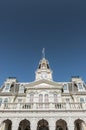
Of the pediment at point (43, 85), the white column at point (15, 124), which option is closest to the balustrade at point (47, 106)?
the white column at point (15, 124)

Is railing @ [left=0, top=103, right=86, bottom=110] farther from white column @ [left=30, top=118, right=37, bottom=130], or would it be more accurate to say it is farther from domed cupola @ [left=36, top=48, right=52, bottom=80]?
domed cupola @ [left=36, top=48, right=52, bottom=80]

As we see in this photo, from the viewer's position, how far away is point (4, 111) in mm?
24125

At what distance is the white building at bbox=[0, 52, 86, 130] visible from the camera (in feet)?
77.2

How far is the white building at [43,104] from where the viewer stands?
23516 millimetres

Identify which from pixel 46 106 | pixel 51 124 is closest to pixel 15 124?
pixel 51 124

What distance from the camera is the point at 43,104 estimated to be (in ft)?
82.8

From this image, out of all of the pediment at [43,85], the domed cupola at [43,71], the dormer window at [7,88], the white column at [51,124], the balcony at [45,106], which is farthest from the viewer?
the domed cupola at [43,71]

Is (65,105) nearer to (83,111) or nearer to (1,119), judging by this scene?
(83,111)

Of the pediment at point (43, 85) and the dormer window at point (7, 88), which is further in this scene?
the dormer window at point (7, 88)

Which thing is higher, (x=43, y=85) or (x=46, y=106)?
(x=43, y=85)

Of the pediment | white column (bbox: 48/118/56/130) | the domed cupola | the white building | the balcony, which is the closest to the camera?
white column (bbox: 48/118/56/130)

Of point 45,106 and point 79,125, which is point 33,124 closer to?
point 45,106

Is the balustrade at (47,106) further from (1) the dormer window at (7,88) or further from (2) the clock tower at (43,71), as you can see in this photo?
(2) the clock tower at (43,71)

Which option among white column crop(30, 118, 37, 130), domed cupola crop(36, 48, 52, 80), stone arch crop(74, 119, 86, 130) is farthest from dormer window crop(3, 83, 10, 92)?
stone arch crop(74, 119, 86, 130)
